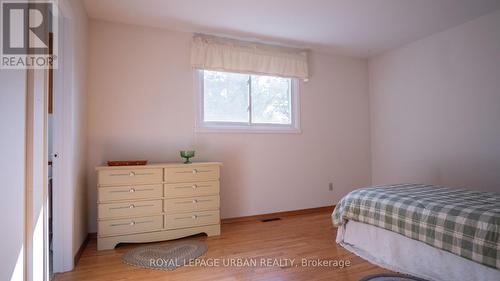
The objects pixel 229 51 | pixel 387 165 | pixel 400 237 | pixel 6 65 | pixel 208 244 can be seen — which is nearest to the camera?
pixel 6 65

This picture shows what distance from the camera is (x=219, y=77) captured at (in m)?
3.36

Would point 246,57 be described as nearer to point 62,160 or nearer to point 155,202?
point 155,202

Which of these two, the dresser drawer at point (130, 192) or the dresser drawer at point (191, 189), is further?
the dresser drawer at point (191, 189)

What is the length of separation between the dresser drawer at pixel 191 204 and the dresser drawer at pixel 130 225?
146mm

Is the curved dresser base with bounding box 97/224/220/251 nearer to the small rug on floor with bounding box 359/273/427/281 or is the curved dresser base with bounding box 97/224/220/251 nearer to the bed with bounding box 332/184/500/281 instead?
the bed with bounding box 332/184/500/281

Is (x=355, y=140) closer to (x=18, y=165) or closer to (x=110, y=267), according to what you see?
(x=110, y=267)

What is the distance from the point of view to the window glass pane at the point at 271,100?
3574 mm

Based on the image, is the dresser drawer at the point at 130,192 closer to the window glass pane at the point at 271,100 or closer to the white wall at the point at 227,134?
the white wall at the point at 227,134

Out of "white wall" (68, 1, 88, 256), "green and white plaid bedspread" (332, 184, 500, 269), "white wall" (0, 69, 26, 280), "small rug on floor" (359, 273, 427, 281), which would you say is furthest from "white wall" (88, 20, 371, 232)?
"small rug on floor" (359, 273, 427, 281)

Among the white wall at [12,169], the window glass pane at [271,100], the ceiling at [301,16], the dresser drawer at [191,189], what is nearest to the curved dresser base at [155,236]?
the dresser drawer at [191,189]

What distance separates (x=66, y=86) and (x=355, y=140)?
12.6 ft

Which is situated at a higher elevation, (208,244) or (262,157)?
(262,157)

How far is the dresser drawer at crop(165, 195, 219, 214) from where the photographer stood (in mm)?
2623

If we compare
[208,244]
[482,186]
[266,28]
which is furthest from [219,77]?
[482,186]
